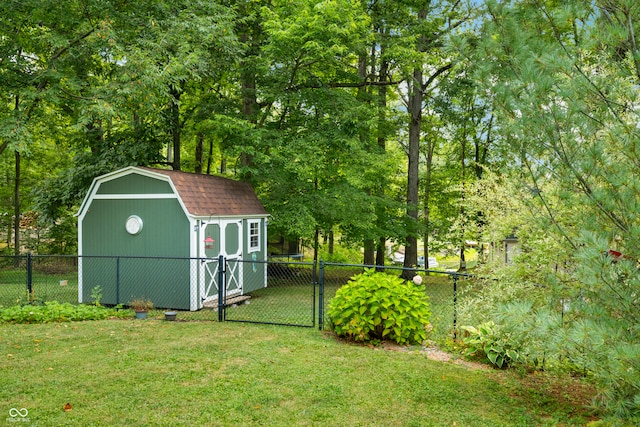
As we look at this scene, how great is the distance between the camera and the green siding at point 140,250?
10312mm

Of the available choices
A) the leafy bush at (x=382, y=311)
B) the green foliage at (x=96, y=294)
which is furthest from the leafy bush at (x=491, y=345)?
the green foliage at (x=96, y=294)

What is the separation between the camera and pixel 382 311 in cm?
689

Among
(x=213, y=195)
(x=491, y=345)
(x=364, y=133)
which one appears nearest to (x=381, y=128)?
(x=364, y=133)

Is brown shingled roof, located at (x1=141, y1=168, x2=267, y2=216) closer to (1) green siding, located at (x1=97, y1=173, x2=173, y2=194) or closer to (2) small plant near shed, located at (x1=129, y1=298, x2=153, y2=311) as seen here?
(1) green siding, located at (x1=97, y1=173, x2=173, y2=194)

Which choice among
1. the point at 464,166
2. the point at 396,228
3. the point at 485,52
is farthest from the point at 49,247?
the point at 485,52

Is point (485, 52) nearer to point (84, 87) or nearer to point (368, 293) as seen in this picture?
point (368, 293)

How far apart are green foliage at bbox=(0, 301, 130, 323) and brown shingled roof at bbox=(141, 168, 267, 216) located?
2.64 metres

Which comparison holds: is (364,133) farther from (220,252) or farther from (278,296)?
(220,252)

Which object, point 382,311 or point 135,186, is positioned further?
point 135,186

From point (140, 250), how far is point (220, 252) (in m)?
1.76

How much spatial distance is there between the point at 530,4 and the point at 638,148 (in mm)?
1343

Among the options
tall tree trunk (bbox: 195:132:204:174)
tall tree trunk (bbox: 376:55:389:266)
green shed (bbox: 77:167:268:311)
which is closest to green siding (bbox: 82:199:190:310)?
green shed (bbox: 77:167:268:311)

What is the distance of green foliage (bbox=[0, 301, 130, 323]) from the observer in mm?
8453

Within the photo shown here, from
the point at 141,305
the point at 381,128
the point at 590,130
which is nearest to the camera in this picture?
the point at 590,130
